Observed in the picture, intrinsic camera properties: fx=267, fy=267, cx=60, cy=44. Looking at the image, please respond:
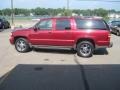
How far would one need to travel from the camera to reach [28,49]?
13289 mm

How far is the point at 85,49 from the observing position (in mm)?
12133

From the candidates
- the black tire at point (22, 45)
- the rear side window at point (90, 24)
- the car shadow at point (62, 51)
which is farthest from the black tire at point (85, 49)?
the black tire at point (22, 45)

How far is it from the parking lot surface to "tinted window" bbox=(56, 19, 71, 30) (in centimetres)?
128

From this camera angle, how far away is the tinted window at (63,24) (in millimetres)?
12344

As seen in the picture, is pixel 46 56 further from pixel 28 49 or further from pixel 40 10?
pixel 40 10

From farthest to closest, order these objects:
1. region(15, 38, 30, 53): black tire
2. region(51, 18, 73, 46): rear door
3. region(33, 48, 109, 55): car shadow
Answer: region(33, 48, 109, 55): car shadow
region(15, 38, 30, 53): black tire
region(51, 18, 73, 46): rear door

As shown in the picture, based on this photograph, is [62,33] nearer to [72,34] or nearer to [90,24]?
[72,34]

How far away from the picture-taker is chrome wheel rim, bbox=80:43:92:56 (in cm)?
1207

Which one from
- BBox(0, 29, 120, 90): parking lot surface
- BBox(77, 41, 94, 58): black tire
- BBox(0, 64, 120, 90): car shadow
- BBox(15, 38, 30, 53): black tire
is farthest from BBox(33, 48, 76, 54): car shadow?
BBox(0, 64, 120, 90): car shadow

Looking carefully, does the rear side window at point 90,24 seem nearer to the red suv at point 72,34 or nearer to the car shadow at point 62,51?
the red suv at point 72,34

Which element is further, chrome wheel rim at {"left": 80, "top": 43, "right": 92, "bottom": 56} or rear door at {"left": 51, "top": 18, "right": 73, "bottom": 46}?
rear door at {"left": 51, "top": 18, "right": 73, "bottom": 46}

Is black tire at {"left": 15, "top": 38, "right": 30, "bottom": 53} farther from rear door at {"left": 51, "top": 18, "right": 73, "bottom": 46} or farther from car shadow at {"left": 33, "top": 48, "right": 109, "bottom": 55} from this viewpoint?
rear door at {"left": 51, "top": 18, "right": 73, "bottom": 46}

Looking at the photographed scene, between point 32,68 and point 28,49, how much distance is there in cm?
391

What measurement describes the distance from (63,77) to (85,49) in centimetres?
420
